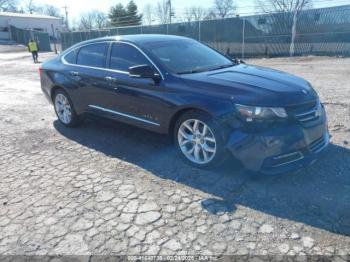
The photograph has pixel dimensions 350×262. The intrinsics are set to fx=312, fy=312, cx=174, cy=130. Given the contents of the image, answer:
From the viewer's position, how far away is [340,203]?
3088 millimetres

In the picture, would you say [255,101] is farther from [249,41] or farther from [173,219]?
[249,41]

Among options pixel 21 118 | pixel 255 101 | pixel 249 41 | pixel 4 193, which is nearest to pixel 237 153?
pixel 255 101

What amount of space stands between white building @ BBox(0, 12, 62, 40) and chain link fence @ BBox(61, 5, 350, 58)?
4223 centimetres

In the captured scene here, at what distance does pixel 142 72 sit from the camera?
13.1ft

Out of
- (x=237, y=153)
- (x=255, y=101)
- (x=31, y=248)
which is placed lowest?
(x=31, y=248)

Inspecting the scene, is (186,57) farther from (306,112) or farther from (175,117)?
(306,112)

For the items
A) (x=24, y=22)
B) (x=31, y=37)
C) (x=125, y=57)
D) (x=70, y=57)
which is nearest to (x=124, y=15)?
(x=31, y=37)

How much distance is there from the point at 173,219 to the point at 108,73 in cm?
265

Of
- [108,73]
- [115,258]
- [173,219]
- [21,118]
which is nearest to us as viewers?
[115,258]

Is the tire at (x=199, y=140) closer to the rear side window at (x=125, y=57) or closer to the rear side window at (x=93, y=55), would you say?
the rear side window at (x=125, y=57)

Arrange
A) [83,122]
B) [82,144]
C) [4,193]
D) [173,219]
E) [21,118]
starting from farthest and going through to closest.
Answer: [21,118] < [83,122] < [82,144] < [4,193] < [173,219]

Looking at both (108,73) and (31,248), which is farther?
(108,73)

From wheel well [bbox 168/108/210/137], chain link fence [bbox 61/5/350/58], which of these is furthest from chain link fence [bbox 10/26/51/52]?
wheel well [bbox 168/108/210/137]

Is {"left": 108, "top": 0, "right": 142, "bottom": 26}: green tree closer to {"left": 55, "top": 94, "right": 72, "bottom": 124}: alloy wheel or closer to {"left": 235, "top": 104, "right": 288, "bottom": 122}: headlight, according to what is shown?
{"left": 55, "top": 94, "right": 72, "bottom": 124}: alloy wheel
